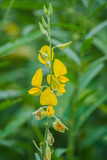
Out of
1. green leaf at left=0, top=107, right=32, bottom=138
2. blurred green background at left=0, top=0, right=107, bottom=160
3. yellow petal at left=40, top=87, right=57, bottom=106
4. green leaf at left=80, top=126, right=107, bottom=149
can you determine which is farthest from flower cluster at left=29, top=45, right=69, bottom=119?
green leaf at left=80, top=126, right=107, bottom=149

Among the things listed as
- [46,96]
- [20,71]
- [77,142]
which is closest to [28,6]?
[46,96]

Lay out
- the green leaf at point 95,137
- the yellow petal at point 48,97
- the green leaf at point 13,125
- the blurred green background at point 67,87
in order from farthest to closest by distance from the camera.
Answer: the green leaf at point 95,137, the green leaf at point 13,125, the blurred green background at point 67,87, the yellow petal at point 48,97

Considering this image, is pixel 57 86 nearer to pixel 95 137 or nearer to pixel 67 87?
pixel 67 87

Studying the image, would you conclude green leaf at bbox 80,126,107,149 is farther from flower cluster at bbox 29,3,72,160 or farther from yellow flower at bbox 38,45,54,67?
yellow flower at bbox 38,45,54,67

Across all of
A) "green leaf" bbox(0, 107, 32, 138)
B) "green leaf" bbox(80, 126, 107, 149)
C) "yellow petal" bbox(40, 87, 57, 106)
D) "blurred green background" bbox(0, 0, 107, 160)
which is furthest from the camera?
"green leaf" bbox(80, 126, 107, 149)

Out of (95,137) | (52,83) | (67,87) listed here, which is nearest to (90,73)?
(67,87)

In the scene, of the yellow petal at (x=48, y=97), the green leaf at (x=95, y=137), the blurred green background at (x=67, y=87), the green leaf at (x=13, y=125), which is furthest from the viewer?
the green leaf at (x=95, y=137)

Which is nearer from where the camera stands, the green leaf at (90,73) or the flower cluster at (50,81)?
the flower cluster at (50,81)

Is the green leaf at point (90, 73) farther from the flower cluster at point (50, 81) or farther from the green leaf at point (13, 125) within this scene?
the flower cluster at point (50, 81)

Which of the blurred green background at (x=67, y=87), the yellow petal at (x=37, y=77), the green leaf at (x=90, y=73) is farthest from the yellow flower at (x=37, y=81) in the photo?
the green leaf at (x=90, y=73)
